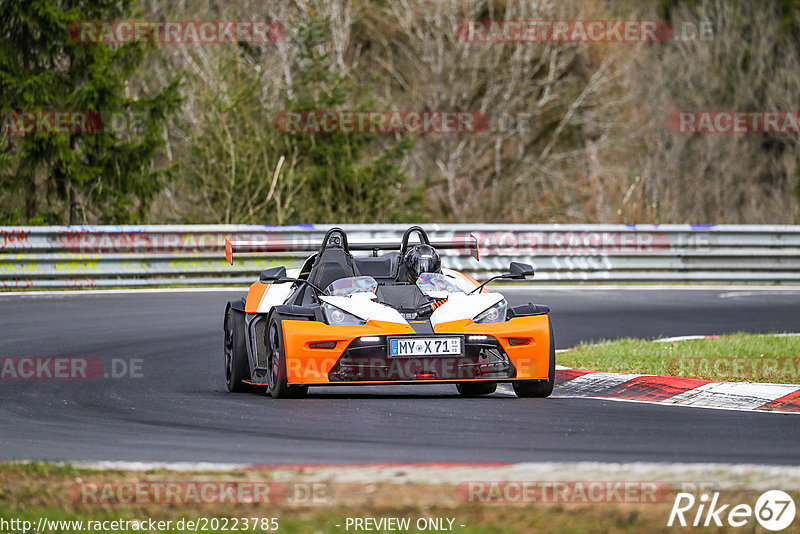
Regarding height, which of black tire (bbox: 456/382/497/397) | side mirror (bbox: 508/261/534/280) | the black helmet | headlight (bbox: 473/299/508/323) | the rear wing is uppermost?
the rear wing

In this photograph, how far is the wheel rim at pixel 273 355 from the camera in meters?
9.38

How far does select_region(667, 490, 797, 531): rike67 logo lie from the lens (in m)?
5.10

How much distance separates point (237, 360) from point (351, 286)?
1185 millimetres

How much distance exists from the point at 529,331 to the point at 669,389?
4.16 feet

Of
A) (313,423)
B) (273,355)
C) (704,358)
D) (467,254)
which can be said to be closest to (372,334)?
(273,355)

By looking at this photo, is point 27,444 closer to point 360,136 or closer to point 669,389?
point 669,389

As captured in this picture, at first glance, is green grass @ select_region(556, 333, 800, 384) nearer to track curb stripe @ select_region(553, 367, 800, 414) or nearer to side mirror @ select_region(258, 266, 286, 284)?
track curb stripe @ select_region(553, 367, 800, 414)

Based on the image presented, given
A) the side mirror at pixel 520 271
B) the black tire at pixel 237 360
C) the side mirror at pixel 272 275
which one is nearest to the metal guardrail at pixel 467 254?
the black tire at pixel 237 360

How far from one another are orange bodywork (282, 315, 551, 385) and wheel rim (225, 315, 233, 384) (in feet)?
4.59

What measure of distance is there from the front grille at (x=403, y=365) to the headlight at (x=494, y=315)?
268 mm

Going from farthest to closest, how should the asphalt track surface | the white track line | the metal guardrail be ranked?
the metal guardrail, the white track line, the asphalt track surface

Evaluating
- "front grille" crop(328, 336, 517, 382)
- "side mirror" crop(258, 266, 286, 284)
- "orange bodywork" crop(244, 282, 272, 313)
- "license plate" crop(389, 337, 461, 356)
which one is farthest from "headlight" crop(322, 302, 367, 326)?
"orange bodywork" crop(244, 282, 272, 313)

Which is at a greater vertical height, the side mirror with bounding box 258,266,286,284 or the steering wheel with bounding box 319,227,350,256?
the steering wheel with bounding box 319,227,350,256

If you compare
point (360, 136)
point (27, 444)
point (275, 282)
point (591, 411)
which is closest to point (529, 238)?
point (360, 136)
